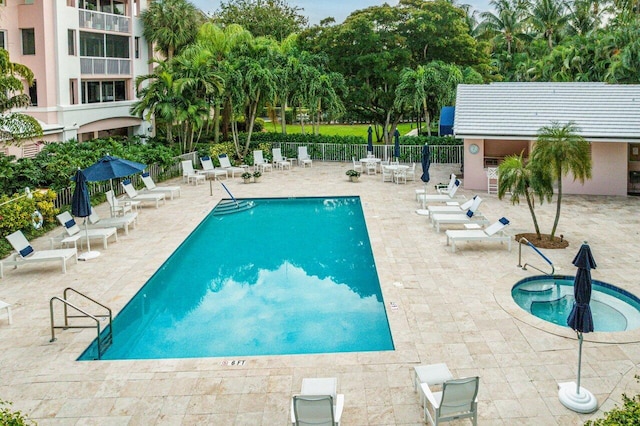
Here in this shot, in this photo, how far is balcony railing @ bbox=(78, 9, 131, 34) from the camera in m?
32.5

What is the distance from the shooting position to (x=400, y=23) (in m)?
35.7

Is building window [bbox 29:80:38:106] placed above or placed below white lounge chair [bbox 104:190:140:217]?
above

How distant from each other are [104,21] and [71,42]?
11.0 feet

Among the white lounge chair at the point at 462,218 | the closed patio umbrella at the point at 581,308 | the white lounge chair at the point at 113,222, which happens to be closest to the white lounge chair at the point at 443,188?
the white lounge chair at the point at 462,218

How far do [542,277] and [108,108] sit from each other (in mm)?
29479

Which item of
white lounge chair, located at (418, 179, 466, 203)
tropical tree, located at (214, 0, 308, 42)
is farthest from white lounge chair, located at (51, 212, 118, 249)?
tropical tree, located at (214, 0, 308, 42)

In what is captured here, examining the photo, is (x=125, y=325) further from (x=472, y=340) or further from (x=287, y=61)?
(x=287, y=61)

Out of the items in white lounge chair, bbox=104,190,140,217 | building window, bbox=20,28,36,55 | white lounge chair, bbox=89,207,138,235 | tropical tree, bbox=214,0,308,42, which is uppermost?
tropical tree, bbox=214,0,308,42

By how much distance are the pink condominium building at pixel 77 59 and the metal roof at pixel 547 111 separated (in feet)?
64.3

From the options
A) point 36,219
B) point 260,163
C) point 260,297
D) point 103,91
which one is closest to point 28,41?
point 103,91

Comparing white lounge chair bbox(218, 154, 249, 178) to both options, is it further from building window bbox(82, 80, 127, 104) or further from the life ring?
the life ring

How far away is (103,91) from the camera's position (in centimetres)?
3528

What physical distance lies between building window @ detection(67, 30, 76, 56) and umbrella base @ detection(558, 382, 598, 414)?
31.2 m

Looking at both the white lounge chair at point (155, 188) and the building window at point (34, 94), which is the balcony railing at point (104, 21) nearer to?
the building window at point (34, 94)
